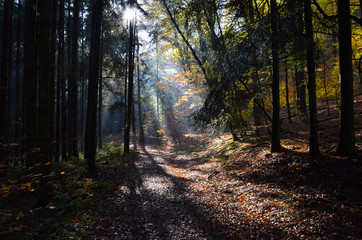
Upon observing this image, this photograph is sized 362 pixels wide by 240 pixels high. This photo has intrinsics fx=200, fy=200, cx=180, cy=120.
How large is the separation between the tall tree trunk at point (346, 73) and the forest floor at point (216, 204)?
74cm

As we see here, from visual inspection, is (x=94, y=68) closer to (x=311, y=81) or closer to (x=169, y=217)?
(x=169, y=217)

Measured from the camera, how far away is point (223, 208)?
6.22 metres

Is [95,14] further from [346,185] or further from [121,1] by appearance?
[346,185]

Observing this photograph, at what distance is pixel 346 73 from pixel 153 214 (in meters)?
7.32

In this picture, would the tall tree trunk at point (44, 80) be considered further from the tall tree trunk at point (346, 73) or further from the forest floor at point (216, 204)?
the tall tree trunk at point (346, 73)

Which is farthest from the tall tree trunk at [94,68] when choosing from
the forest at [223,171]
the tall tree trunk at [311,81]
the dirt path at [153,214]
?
the tall tree trunk at [311,81]

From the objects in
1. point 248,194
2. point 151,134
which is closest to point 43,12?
point 248,194

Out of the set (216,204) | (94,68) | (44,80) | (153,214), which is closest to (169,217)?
(153,214)

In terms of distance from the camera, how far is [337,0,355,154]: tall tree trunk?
20.0 feet

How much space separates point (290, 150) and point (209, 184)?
3793 mm

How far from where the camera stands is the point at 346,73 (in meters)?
6.17

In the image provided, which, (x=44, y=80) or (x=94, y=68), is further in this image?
(x=94, y=68)

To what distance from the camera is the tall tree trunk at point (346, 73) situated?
6102 millimetres

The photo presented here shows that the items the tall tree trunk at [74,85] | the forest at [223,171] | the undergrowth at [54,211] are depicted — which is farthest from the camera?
the tall tree trunk at [74,85]
